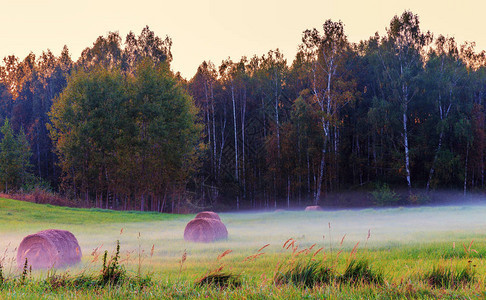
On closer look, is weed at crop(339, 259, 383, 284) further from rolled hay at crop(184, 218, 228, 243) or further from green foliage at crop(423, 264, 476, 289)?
rolled hay at crop(184, 218, 228, 243)

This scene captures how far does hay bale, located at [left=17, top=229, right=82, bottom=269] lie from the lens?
1344 centimetres

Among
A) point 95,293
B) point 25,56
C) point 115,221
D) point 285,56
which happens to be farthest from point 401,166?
point 25,56

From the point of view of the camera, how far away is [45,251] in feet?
44.4

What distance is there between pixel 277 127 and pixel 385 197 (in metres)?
18.9

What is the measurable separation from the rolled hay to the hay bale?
6.10 meters

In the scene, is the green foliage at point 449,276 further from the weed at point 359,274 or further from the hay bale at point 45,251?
the hay bale at point 45,251

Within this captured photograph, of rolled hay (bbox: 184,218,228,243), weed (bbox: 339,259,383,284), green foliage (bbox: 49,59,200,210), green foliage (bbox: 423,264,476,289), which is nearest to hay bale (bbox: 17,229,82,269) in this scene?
rolled hay (bbox: 184,218,228,243)

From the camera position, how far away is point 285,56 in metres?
71.4

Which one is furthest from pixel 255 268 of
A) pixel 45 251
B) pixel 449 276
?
pixel 45 251

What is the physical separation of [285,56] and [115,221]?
46.9 meters

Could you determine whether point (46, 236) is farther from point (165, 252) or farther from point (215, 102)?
point (215, 102)

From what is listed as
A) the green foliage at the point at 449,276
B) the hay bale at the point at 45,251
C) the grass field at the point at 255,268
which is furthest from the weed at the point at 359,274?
the hay bale at the point at 45,251

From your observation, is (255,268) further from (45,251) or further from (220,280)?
(45,251)

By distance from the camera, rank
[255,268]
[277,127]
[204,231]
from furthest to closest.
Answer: [277,127] < [204,231] < [255,268]
